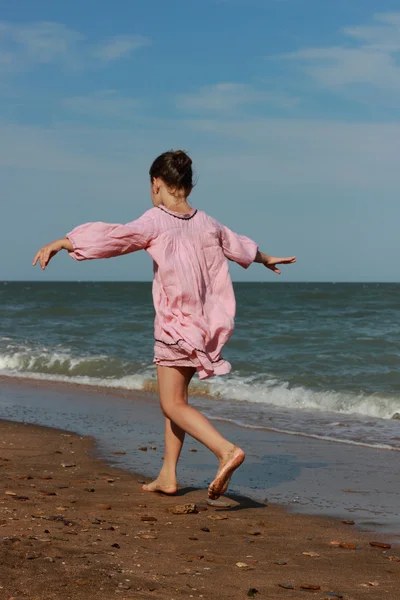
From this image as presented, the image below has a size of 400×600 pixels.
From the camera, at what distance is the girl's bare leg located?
425 cm

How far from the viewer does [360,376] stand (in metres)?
12.5

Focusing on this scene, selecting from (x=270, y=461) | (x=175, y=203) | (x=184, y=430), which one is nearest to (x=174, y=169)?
(x=175, y=203)

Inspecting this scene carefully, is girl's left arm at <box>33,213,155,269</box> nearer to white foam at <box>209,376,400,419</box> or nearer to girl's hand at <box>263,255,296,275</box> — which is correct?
girl's hand at <box>263,255,296,275</box>

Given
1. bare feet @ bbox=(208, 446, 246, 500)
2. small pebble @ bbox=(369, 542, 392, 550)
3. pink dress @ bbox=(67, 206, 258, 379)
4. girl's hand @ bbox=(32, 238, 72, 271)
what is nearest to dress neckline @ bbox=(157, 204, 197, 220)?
pink dress @ bbox=(67, 206, 258, 379)

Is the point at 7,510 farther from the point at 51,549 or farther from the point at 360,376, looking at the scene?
the point at 360,376

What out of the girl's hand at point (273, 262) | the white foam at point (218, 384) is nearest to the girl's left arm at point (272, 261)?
the girl's hand at point (273, 262)

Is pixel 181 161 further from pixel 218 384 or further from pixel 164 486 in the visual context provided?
pixel 218 384

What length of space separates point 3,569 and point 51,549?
0.36 meters

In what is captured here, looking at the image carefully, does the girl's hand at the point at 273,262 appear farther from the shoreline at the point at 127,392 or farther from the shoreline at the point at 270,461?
the shoreline at the point at 127,392

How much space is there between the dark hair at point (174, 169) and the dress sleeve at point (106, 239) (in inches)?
13.9

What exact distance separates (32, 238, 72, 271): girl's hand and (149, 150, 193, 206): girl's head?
646 millimetres

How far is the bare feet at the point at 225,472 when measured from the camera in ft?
13.8

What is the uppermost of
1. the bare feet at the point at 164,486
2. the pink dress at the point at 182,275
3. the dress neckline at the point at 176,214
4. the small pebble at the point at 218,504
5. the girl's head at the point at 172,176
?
the girl's head at the point at 172,176

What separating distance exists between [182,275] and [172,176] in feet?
1.97
